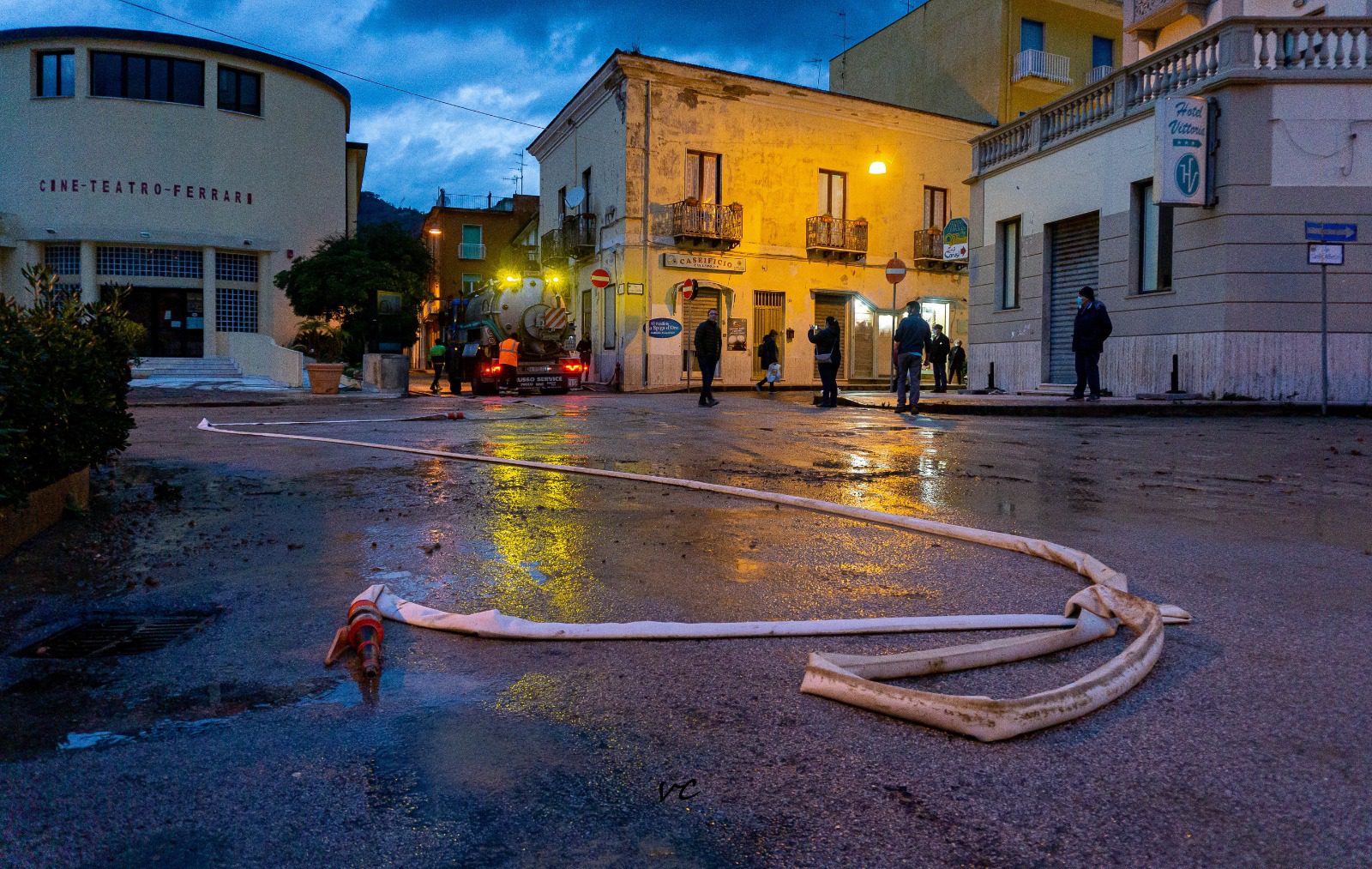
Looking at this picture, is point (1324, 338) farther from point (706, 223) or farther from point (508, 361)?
point (706, 223)

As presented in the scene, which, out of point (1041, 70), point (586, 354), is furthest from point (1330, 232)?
point (1041, 70)

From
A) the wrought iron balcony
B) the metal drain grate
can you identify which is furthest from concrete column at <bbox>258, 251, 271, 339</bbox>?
the metal drain grate

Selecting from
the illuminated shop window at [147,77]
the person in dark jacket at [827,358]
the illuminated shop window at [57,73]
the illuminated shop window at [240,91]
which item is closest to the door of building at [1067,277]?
the person in dark jacket at [827,358]

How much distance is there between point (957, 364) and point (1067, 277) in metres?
12.0

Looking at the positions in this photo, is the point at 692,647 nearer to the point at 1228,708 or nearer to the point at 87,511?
the point at 1228,708

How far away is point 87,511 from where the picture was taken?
6.07 meters

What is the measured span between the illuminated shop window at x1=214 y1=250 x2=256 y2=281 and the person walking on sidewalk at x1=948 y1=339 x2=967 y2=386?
2493 cm

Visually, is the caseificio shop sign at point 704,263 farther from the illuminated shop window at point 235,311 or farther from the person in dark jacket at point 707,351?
the illuminated shop window at point 235,311

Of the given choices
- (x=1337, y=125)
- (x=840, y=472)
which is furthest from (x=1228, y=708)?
(x=1337, y=125)

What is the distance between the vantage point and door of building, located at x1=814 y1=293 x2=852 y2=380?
32.1 metres

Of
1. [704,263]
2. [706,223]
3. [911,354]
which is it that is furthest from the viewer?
[704,263]

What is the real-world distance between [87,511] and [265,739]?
173 inches

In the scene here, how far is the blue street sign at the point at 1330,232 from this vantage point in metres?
13.8

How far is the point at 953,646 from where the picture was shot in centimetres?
327
